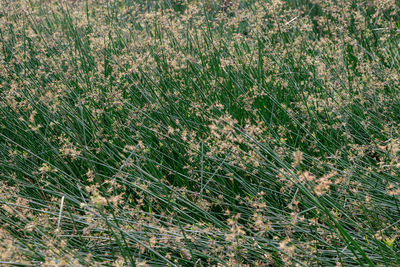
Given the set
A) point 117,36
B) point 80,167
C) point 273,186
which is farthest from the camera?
point 117,36

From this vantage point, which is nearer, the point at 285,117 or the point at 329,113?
the point at 329,113

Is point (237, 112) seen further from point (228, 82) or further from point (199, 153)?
point (199, 153)

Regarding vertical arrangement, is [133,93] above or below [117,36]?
below

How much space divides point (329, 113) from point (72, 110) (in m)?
1.80

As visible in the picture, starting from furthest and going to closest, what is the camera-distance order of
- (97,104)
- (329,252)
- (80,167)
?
(97,104) < (80,167) < (329,252)

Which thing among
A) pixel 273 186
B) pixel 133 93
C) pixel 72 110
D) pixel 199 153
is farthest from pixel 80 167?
pixel 273 186

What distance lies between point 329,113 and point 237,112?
2.25ft

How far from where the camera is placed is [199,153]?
2391mm

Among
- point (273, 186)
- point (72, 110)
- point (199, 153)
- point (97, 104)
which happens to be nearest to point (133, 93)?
point (97, 104)

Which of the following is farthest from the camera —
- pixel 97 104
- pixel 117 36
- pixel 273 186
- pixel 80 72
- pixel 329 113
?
pixel 117 36

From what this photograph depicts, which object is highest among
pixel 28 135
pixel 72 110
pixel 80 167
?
pixel 72 110

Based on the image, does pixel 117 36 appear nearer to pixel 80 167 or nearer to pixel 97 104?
pixel 97 104

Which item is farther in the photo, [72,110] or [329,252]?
[72,110]

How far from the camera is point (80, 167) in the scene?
9.40 feet
